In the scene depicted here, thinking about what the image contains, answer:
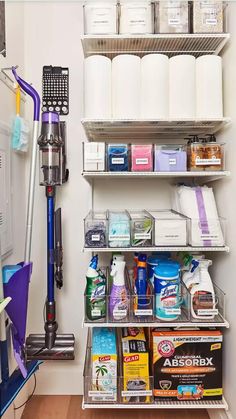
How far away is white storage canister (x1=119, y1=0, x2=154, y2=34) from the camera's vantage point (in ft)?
4.46

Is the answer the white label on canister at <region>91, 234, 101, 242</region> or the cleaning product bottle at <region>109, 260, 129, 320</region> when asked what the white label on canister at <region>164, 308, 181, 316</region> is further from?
the white label on canister at <region>91, 234, 101, 242</region>

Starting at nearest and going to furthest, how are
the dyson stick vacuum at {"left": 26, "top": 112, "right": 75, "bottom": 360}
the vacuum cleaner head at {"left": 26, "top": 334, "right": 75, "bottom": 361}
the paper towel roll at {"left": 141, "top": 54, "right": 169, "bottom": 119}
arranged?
the paper towel roll at {"left": 141, "top": 54, "right": 169, "bottom": 119} → the dyson stick vacuum at {"left": 26, "top": 112, "right": 75, "bottom": 360} → the vacuum cleaner head at {"left": 26, "top": 334, "right": 75, "bottom": 361}

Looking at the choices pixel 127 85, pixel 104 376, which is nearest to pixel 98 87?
pixel 127 85

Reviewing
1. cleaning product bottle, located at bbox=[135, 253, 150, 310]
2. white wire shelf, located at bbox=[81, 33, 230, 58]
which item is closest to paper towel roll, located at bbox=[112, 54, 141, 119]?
white wire shelf, located at bbox=[81, 33, 230, 58]

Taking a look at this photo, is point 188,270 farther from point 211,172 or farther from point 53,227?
point 53,227

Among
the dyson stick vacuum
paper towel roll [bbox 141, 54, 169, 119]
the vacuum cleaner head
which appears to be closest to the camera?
paper towel roll [bbox 141, 54, 169, 119]

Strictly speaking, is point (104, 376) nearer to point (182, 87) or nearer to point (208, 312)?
point (208, 312)

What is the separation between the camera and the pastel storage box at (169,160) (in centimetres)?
140

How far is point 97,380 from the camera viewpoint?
1402 mm

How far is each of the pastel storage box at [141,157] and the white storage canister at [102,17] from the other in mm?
532

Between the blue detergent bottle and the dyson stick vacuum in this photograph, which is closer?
the blue detergent bottle

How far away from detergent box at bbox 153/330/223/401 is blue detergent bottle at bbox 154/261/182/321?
0.13 metres

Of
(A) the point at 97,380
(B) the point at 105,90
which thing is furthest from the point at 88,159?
(A) the point at 97,380

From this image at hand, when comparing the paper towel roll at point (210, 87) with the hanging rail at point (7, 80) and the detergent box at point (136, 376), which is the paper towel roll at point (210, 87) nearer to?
the hanging rail at point (7, 80)
